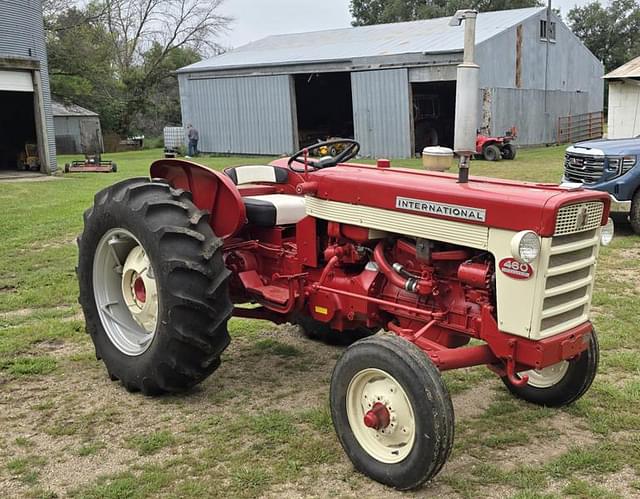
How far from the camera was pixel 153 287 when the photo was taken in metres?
4.28

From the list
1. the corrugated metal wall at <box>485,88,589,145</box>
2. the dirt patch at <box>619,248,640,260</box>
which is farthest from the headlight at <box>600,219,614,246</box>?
the corrugated metal wall at <box>485,88,589,145</box>

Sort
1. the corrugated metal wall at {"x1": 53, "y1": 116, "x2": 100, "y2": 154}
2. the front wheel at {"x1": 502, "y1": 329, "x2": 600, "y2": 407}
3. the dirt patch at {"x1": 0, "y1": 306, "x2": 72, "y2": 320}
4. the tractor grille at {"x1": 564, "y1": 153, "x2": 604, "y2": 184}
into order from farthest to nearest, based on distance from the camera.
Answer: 1. the corrugated metal wall at {"x1": 53, "y1": 116, "x2": 100, "y2": 154}
2. the tractor grille at {"x1": 564, "y1": 153, "x2": 604, "y2": 184}
3. the dirt patch at {"x1": 0, "y1": 306, "x2": 72, "y2": 320}
4. the front wheel at {"x1": 502, "y1": 329, "x2": 600, "y2": 407}

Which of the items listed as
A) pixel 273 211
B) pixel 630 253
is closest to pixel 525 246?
pixel 273 211

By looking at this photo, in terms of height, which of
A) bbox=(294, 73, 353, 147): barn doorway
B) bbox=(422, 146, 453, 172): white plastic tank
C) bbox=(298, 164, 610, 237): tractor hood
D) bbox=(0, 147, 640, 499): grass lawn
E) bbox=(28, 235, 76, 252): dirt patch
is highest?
bbox=(294, 73, 353, 147): barn doorway

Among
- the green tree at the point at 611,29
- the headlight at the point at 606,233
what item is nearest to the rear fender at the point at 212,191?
the headlight at the point at 606,233

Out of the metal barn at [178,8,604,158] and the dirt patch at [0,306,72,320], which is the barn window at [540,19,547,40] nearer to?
the metal barn at [178,8,604,158]

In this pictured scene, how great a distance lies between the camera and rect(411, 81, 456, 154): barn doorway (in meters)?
25.3

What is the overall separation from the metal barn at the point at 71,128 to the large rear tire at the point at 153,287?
101 ft

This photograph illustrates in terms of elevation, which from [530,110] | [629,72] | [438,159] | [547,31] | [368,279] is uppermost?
[547,31]

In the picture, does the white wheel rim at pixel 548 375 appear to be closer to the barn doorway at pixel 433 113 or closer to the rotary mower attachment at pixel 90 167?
the rotary mower attachment at pixel 90 167

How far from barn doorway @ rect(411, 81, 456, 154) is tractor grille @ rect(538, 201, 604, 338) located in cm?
2149

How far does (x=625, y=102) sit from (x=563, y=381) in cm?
2003

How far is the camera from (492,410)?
3.99m

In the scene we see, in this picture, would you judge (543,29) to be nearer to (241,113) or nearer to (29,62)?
(241,113)
